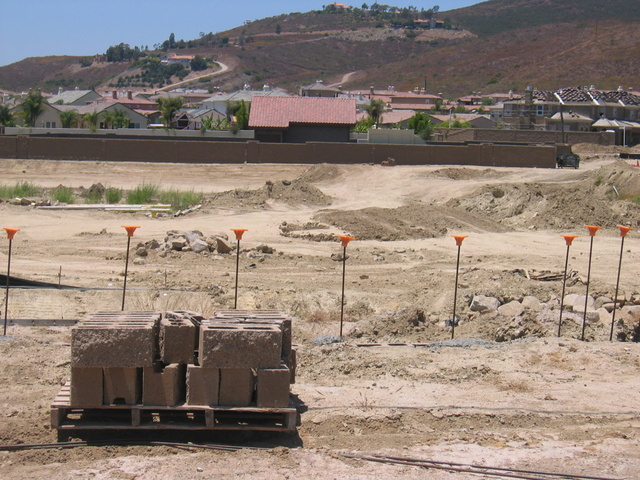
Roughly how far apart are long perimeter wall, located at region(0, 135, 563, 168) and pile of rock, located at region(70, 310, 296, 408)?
3521 centimetres

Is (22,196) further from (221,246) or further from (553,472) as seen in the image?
(553,472)

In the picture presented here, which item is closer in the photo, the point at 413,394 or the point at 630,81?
the point at 413,394

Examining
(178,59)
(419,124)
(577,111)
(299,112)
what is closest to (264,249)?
(299,112)

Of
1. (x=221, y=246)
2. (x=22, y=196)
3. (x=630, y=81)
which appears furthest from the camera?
(x=630, y=81)

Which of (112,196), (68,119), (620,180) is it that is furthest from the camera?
(68,119)

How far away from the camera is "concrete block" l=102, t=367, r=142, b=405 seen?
27.3 feet

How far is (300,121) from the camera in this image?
50.2 metres

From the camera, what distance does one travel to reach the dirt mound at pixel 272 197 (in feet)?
98.5

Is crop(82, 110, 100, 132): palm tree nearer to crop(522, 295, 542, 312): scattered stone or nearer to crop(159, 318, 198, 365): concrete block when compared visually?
crop(522, 295, 542, 312): scattered stone

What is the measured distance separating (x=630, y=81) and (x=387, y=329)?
114 metres

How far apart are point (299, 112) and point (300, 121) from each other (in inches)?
36.3

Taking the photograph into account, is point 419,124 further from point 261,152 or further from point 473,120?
point 261,152

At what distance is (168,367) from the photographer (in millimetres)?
8359

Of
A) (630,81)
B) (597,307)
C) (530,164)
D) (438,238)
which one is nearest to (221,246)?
(438,238)
